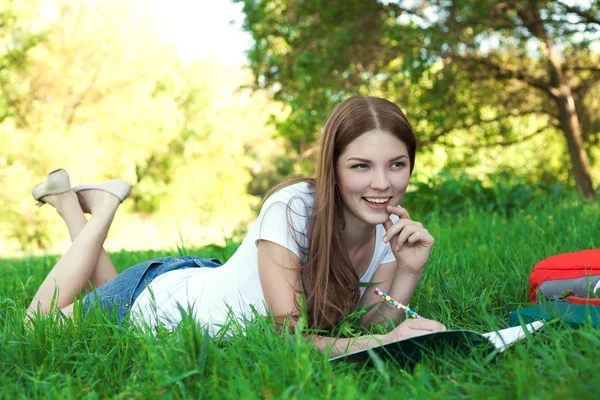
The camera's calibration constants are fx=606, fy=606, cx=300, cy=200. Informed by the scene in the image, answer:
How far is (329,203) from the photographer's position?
2217mm

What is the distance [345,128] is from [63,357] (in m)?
1.24

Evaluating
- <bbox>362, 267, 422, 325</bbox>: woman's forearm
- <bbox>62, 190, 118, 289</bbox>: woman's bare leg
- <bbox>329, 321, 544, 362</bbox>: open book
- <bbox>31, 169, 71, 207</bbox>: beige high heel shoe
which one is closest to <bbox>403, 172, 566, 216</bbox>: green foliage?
<bbox>362, 267, 422, 325</bbox>: woman's forearm

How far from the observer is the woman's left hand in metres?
2.27

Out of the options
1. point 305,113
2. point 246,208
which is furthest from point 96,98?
point 305,113

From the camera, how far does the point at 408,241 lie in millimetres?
2344

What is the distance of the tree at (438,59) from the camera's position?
8.06 m

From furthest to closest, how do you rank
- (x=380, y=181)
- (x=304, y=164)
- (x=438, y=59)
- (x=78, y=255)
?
(x=438, y=59), (x=304, y=164), (x=78, y=255), (x=380, y=181)

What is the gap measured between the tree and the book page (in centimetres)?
585

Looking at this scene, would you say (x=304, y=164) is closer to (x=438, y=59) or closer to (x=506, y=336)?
(x=438, y=59)

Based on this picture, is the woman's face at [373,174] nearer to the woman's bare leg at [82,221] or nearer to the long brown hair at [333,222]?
the long brown hair at [333,222]

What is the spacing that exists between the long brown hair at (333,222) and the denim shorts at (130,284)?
0.73 metres

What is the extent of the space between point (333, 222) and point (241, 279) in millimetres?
431

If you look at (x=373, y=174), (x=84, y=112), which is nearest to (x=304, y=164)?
(x=373, y=174)

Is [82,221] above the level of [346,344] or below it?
above
